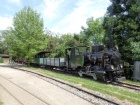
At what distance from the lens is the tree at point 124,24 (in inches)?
712

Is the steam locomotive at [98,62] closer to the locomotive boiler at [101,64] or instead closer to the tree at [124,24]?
the locomotive boiler at [101,64]

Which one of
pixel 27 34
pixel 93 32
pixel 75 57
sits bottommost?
pixel 75 57

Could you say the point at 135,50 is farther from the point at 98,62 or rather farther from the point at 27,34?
the point at 27,34

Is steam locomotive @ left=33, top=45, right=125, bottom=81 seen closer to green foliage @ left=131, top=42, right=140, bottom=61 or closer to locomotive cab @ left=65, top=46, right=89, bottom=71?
locomotive cab @ left=65, top=46, right=89, bottom=71

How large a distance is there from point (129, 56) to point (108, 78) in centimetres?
356

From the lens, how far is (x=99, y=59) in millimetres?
15969

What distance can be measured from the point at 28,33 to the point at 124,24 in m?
18.5

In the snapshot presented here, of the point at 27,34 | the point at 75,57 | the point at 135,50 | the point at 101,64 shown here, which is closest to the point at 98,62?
the point at 101,64

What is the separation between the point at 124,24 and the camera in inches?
740

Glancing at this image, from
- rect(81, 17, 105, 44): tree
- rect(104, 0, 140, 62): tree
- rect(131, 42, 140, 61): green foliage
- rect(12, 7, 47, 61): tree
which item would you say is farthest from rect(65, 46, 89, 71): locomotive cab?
rect(81, 17, 105, 44): tree

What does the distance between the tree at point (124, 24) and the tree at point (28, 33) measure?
14.9m

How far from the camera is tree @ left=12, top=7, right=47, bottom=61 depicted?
3188 cm

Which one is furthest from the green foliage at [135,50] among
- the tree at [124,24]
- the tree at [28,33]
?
the tree at [28,33]

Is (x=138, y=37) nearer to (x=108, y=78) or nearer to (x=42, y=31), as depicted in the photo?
(x=108, y=78)
